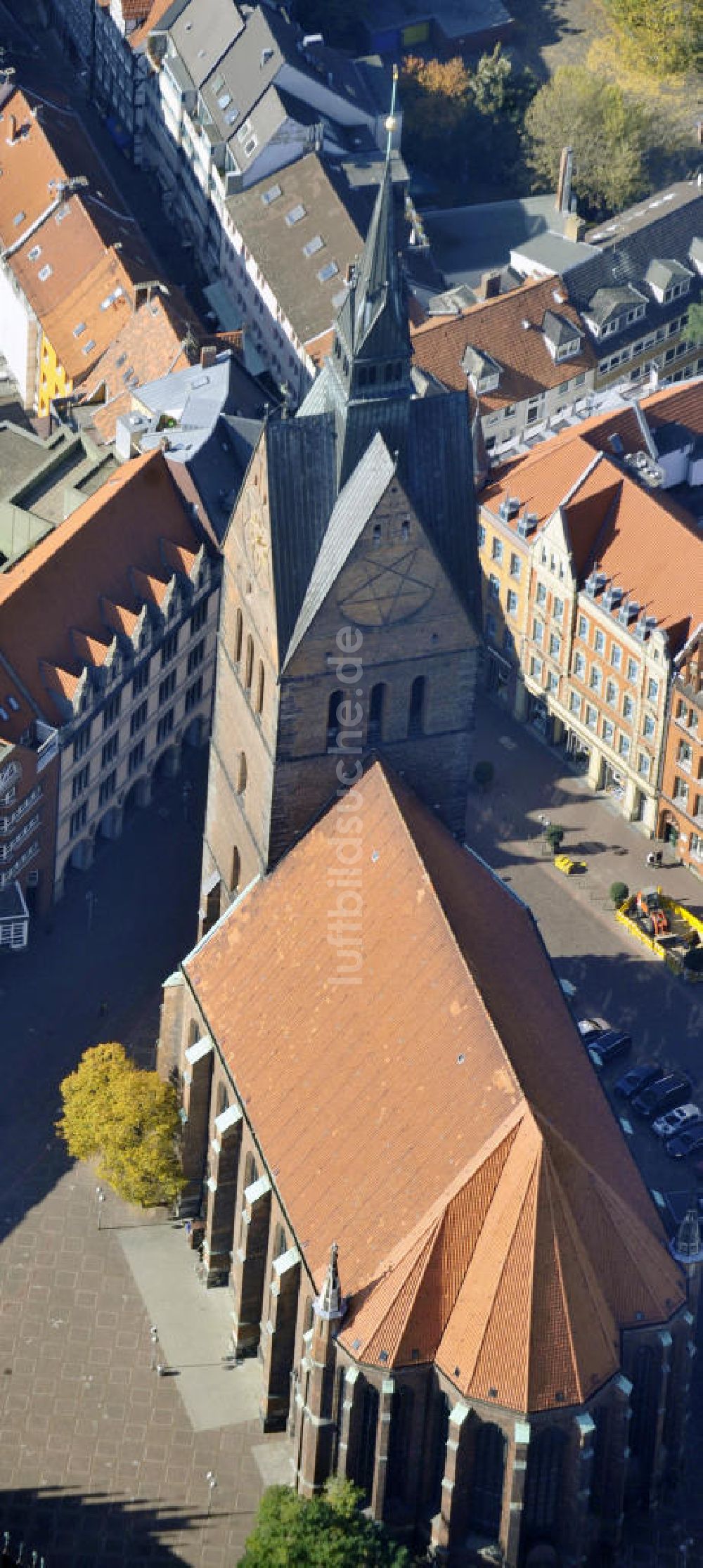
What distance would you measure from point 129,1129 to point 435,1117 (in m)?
24.8

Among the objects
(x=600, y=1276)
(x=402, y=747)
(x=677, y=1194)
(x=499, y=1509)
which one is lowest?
(x=499, y=1509)

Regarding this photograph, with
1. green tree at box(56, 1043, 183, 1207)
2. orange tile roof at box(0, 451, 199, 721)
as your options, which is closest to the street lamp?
green tree at box(56, 1043, 183, 1207)

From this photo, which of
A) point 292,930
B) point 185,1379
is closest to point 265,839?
point 292,930

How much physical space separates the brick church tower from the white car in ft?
84.3

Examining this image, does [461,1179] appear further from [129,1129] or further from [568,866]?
[568,866]

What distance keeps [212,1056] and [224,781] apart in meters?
14.1

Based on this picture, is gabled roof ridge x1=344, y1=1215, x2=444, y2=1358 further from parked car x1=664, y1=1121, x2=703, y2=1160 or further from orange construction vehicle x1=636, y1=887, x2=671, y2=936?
orange construction vehicle x1=636, y1=887, x2=671, y2=936

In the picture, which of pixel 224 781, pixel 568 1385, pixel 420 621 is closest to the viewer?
pixel 568 1385

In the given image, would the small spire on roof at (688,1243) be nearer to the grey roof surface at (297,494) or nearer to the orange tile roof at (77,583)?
the grey roof surface at (297,494)

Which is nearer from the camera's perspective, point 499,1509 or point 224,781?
point 499,1509

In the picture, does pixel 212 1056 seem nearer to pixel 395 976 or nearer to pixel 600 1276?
pixel 395 976

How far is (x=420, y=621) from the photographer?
15538 cm

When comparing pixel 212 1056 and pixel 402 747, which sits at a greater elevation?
pixel 402 747

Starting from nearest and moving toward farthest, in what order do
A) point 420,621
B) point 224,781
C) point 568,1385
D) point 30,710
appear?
point 568,1385, point 420,621, point 224,781, point 30,710
